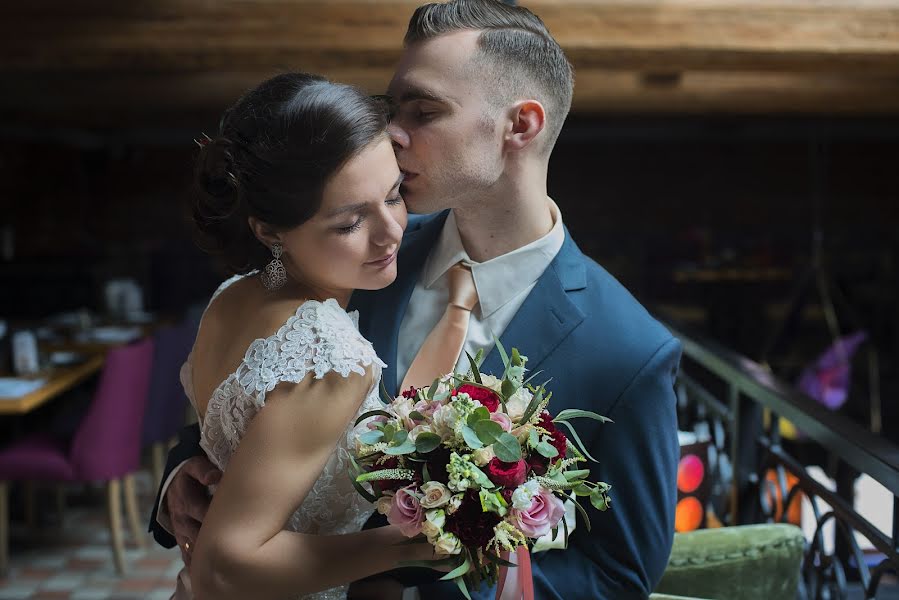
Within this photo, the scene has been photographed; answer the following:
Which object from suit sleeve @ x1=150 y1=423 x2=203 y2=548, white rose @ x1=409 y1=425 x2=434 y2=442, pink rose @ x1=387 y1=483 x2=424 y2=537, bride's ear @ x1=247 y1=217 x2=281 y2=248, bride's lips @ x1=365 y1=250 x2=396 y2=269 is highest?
bride's ear @ x1=247 y1=217 x2=281 y2=248

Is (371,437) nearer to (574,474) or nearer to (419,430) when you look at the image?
(419,430)

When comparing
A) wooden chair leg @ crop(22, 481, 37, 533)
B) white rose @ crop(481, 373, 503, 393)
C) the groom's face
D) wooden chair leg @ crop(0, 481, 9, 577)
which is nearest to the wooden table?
wooden chair leg @ crop(0, 481, 9, 577)

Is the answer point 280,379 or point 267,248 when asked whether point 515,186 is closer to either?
point 267,248

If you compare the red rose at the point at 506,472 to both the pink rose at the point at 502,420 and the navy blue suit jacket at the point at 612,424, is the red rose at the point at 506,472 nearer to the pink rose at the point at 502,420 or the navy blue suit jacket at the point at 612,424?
the pink rose at the point at 502,420

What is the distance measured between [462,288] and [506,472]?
59 cm

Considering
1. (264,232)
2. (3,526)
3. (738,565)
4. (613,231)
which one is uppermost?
(264,232)

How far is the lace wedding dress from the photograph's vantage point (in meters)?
1.43

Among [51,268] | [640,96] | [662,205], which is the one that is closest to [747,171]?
[662,205]

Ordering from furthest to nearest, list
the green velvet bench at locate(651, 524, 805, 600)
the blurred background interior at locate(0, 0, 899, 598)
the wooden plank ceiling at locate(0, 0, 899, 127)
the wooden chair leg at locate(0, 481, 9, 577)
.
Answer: the wooden chair leg at locate(0, 481, 9, 577)
the wooden plank ceiling at locate(0, 0, 899, 127)
the blurred background interior at locate(0, 0, 899, 598)
the green velvet bench at locate(651, 524, 805, 600)

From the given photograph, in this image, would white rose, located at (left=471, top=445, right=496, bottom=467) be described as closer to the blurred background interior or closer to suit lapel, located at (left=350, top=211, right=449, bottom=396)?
suit lapel, located at (left=350, top=211, right=449, bottom=396)

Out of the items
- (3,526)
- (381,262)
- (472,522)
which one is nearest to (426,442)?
(472,522)

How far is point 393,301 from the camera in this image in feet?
6.25

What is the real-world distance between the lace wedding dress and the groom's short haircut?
A: 0.53 meters

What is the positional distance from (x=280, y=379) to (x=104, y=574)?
4207 millimetres
